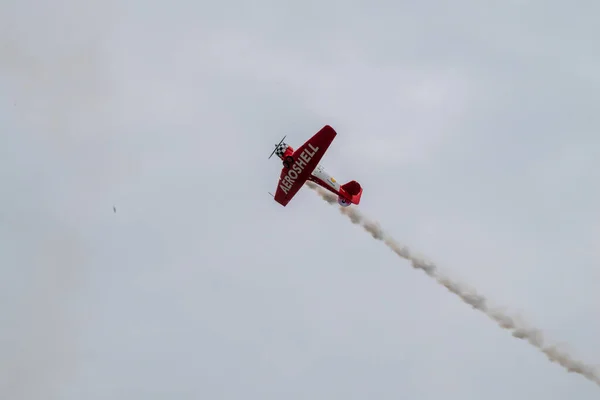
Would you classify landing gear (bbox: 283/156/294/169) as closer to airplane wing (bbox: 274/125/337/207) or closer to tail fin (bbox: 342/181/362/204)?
airplane wing (bbox: 274/125/337/207)

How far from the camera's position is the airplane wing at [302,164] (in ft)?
189

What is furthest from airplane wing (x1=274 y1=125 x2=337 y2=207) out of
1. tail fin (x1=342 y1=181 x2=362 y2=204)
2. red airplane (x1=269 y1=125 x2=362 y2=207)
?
tail fin (x1=342 y1=181 x2=362 y2=204)

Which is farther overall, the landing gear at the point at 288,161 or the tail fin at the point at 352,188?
the tail fin at the point at 352,188

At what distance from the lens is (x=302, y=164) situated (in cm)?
5928

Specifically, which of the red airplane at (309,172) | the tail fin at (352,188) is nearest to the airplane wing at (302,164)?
the red airplane at (309,172)

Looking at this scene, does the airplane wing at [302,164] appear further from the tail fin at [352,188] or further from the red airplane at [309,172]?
the tail fin at [352,188]

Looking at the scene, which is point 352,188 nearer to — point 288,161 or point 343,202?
point 343,202

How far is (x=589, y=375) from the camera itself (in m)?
58.6

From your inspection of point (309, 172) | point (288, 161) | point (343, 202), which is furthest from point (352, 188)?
point (288, 161)

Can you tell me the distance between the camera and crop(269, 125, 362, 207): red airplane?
190 ft

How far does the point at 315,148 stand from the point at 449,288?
14.2 meters

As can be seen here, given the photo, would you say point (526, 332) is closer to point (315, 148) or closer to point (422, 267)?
point (422, 267)

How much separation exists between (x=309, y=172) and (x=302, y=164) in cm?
96

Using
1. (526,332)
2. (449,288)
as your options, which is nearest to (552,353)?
(526,332)
